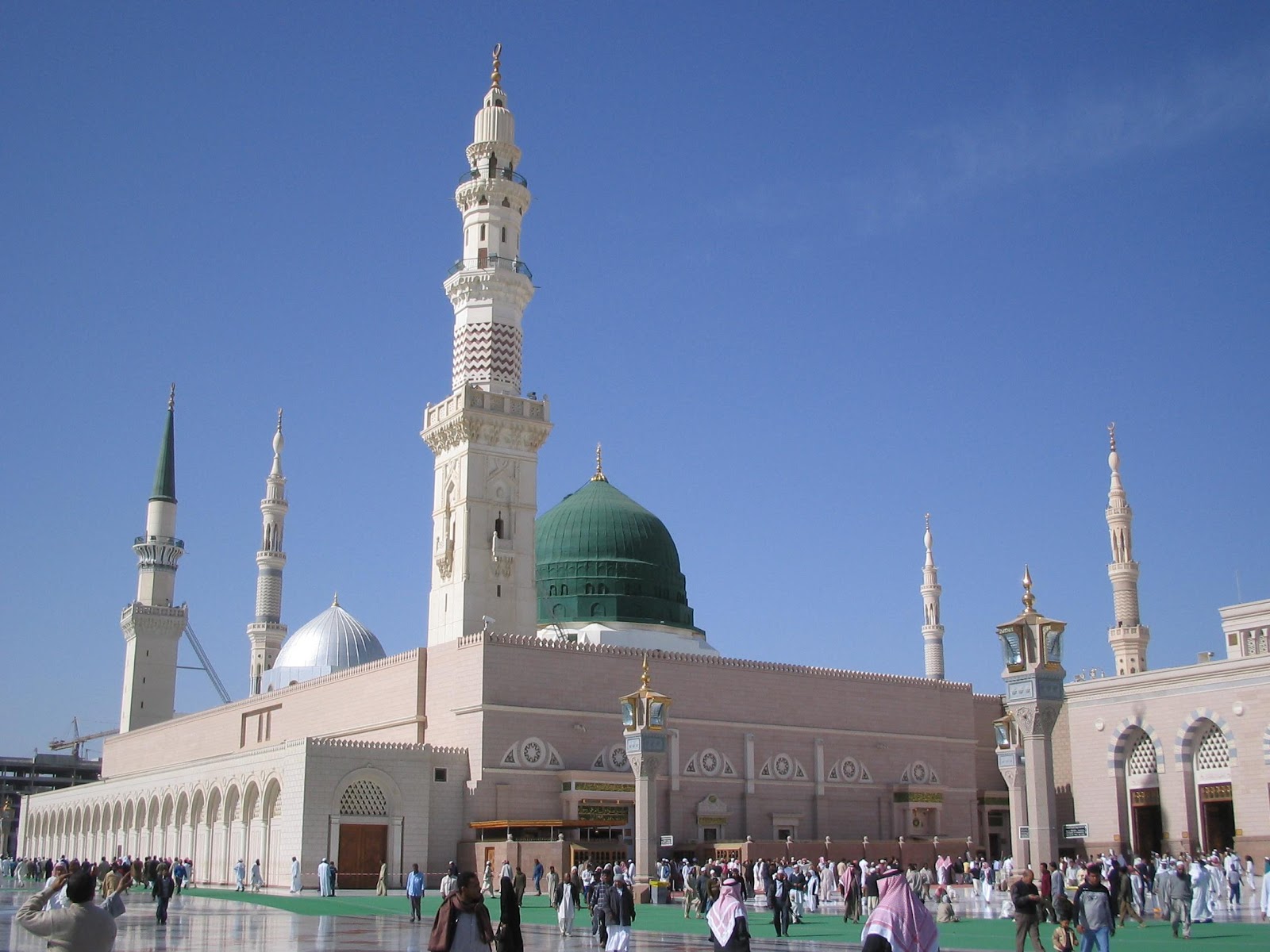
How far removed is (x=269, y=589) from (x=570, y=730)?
69.3ft

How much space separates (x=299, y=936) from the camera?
1630cm

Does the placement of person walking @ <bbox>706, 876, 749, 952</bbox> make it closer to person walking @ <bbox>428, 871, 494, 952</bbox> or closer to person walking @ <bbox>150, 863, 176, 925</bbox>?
person walking @ <bbox>428, 871, 494, 952</bbox>

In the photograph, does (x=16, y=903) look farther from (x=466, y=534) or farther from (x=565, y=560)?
(x=565, y=560)

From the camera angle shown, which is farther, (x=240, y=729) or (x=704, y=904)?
(x=240, y=729)

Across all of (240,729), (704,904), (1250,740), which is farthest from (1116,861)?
(240,729)

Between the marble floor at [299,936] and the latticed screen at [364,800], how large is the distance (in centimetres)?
713

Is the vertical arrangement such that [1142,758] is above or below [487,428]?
below

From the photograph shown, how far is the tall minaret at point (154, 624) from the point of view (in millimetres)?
50312

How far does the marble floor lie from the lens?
14.9 metres

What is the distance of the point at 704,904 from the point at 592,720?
36.6 feet

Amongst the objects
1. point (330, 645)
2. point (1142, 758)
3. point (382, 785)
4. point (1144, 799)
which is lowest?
point (1144, 799)

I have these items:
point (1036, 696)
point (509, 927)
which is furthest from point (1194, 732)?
point (509, 927)

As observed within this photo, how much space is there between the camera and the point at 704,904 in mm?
22156

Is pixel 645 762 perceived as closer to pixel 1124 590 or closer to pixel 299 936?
pixel 299 936
